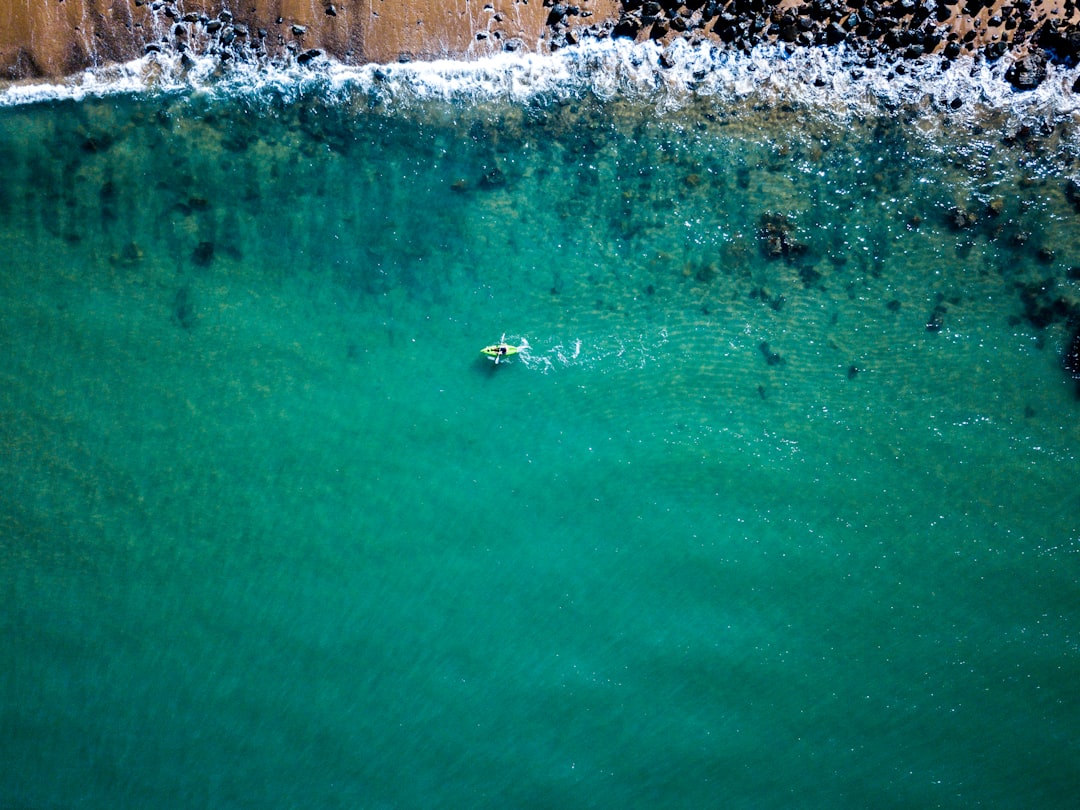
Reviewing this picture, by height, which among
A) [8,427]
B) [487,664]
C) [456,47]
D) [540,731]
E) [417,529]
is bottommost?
[540,731]

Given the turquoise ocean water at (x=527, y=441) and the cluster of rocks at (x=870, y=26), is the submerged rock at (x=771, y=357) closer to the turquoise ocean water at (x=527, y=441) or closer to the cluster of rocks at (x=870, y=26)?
the turquoise ocean water at (x=527, y=441)

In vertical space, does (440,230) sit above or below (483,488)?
above

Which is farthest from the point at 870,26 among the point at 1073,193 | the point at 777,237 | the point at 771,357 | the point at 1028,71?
the point at 771,357

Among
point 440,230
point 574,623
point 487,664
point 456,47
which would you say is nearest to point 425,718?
point 487,664

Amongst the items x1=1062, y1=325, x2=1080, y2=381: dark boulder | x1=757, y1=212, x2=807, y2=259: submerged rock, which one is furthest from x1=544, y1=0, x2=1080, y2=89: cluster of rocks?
x1=1062, y1=325, x2=1080, y2=381: dark boulder

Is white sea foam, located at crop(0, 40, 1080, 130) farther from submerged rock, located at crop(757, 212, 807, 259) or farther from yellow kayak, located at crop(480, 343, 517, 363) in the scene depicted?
yellow kayak, located at crop(480, 343, 517, 363)

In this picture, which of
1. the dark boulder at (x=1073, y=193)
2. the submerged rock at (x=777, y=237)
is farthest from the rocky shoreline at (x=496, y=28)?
the submerged rock at (x=777, y=237)

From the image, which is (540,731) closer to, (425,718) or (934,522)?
(425,718)
